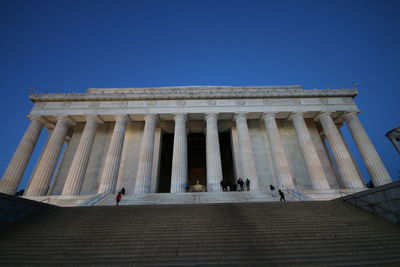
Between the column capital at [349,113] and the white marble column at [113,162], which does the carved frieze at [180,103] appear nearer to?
the white marble column at [113,162]

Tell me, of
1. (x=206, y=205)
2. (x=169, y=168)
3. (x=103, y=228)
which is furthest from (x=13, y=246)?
(x=169, y=168)

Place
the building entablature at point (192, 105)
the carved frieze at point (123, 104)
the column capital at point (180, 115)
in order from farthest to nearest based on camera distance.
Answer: the carved frieze at point (123, 104) → the column capital at point (180, 115) → the building entablature at point (192, 105)

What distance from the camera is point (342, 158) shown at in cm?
2150

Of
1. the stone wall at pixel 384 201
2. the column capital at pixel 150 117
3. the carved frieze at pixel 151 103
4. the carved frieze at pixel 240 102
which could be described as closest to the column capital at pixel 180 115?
the column capital at pixel 150 117

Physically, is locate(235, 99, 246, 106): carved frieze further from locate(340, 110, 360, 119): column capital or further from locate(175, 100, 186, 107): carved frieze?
locate(340, 110, 360, 119): column capital

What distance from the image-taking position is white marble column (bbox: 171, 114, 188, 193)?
20.0 metres

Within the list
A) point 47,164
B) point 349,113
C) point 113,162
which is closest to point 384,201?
point 349,113

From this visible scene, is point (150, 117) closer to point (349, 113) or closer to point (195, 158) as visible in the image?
point (195, 158)

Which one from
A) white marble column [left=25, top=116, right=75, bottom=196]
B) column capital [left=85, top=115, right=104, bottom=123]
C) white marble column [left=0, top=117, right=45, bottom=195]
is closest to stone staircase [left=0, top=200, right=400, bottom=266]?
white marble column [left=25, top=116, right=75, bottom=196]

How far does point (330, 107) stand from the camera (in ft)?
80.5

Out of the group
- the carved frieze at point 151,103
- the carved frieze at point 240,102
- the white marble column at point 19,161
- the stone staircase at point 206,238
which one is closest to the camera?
the stone staircase at point 206,238

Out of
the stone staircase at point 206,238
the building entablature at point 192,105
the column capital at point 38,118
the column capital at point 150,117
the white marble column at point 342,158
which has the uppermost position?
the building entablature at point 192,105

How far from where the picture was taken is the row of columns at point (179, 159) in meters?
19.9

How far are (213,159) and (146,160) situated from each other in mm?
7815
